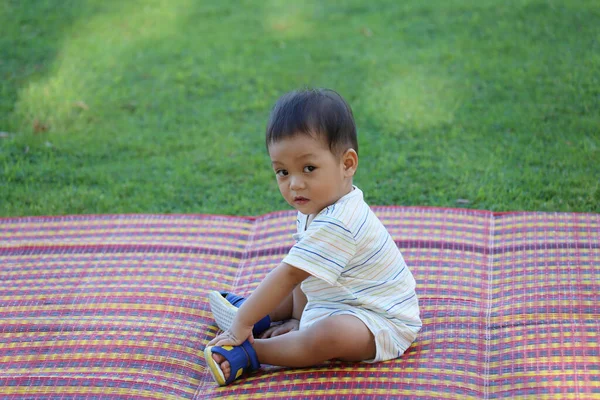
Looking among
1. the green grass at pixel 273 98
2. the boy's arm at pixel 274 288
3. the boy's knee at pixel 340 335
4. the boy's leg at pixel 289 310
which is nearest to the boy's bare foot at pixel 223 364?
the boy's arm at pixel 274 288

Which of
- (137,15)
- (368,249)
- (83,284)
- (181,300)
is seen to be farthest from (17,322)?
(137,15)

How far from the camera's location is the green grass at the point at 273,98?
4.38 meters

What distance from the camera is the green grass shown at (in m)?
4.38

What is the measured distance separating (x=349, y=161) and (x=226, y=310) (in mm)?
720

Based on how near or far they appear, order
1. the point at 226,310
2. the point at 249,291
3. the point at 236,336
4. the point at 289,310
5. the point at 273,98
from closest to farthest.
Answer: the point at 236,336 → the point at 226,310 → the point at 289,310 → the point at 249,291 → the point at 273,98

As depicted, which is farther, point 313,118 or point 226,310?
point 226,310

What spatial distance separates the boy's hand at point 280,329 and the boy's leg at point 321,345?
0.65 ft

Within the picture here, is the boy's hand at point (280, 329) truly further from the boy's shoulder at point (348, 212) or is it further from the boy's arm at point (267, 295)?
the boy's shoulder at point (348, 212)

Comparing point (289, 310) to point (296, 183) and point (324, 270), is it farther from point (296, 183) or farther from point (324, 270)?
point (296, 183)

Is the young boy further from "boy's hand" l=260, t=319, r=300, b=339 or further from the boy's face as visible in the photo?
"boy's hand" l=260, t=319, r=300, b=339

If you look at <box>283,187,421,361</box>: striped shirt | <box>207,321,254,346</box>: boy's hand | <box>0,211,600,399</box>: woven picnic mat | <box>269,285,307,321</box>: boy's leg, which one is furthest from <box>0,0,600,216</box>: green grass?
<box>207,321,254,346</box>: boy's hand

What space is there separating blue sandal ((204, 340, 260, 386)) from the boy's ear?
676 mm

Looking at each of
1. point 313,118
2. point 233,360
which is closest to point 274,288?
point 233,360

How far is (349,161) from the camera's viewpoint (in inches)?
102
